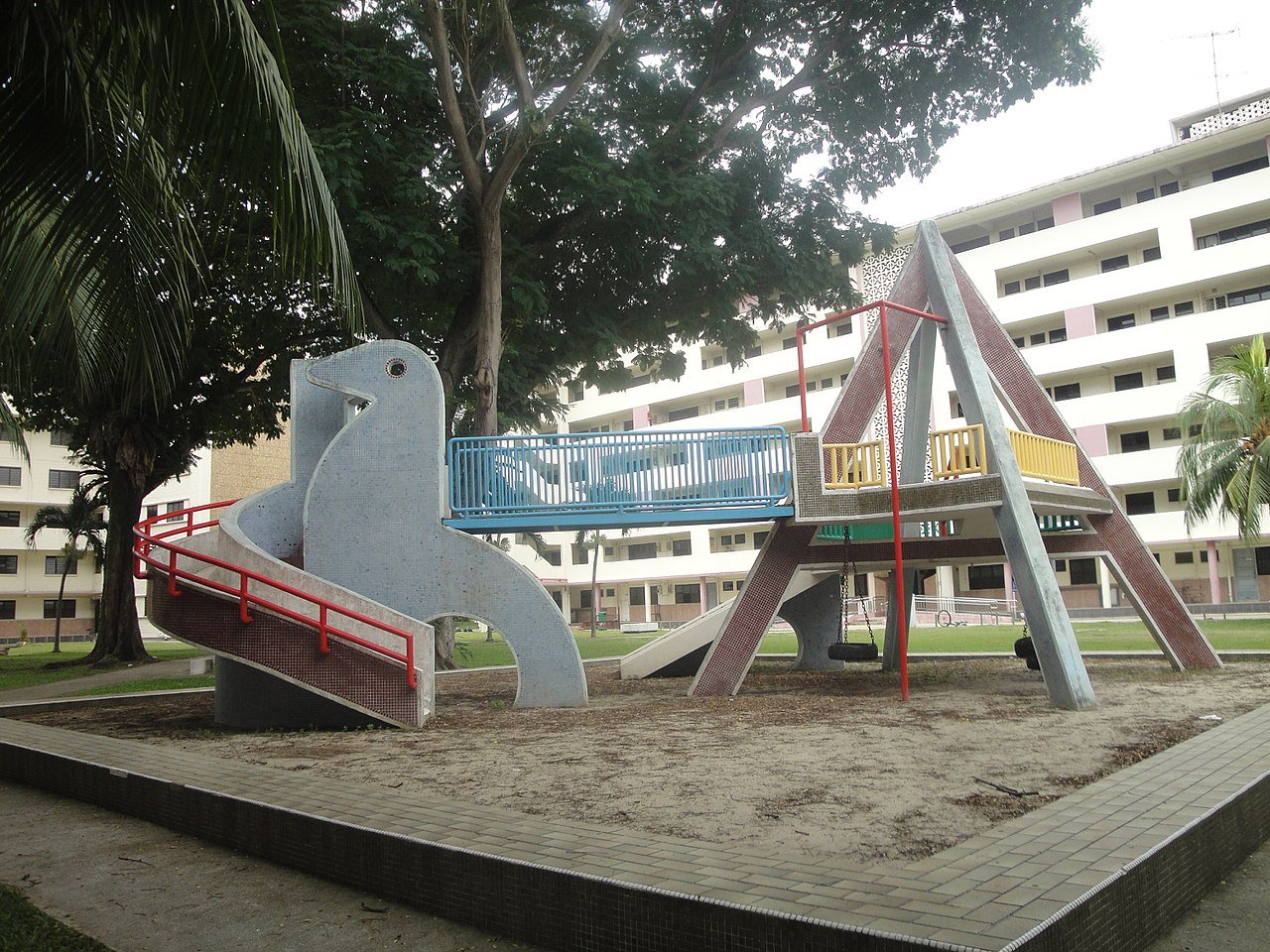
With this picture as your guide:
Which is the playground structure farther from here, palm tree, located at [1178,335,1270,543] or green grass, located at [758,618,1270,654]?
palm tree, located at [1178,335,1270,543]

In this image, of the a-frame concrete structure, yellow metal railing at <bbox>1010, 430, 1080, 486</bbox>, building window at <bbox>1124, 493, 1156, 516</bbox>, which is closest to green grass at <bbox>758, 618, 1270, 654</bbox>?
the a-frame concrete structure

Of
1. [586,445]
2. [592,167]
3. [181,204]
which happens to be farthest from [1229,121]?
[181,204]

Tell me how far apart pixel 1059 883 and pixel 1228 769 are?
3628mm

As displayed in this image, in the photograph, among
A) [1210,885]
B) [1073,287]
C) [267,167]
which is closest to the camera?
[1210,885]

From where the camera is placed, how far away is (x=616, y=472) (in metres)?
15.3

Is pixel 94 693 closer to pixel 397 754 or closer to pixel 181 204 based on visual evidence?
pixel 397 754

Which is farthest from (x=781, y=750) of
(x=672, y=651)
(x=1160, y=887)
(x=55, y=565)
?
(x=55, y=565)

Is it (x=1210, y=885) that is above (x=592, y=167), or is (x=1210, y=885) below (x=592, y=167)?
below

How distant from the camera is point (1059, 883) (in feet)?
15.1

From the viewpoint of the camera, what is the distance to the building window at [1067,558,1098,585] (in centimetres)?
4625

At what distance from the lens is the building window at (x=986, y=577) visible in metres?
50.9

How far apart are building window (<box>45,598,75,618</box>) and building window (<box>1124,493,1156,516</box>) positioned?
6159 centimetres

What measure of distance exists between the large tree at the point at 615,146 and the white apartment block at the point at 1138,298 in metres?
14.3

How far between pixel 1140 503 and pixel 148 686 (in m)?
41.7
